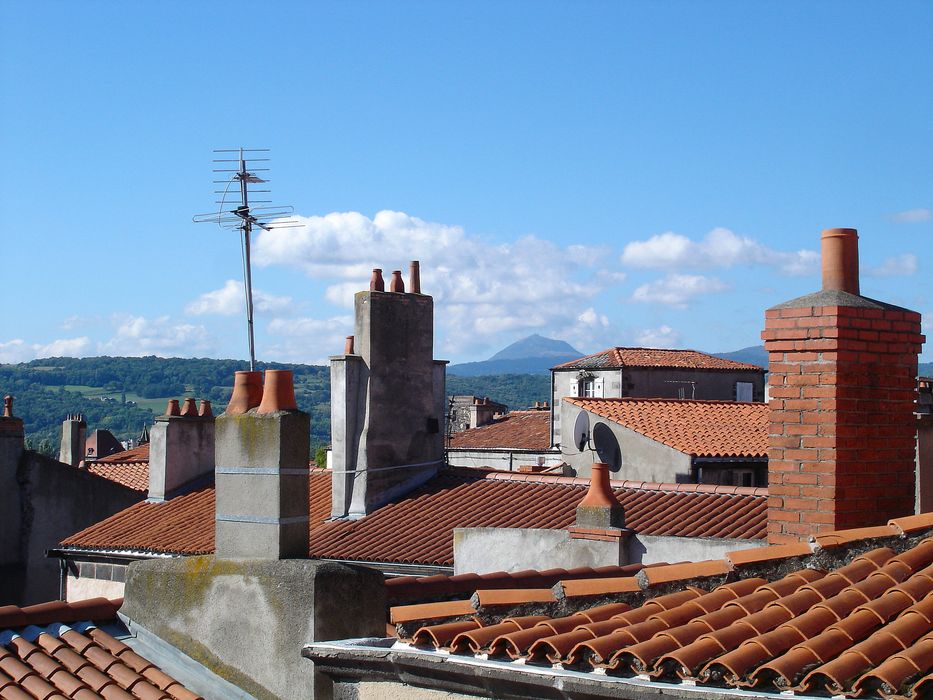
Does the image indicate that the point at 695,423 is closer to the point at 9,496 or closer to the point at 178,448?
the point at 178,448

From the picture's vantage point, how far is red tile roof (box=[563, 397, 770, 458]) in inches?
1001

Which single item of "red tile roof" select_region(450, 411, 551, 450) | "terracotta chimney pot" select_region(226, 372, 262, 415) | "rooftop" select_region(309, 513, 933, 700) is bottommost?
"red tile roof" select_region(450, 411, 551, 450)

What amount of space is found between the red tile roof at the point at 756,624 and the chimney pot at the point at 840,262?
1901 mm

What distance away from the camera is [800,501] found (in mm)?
7555

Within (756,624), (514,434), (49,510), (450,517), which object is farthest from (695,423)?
(756,624)

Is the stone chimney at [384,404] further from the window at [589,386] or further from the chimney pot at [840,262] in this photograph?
the window at [589,386]

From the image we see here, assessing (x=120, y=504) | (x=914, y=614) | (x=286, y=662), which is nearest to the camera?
(x=914, y=614)

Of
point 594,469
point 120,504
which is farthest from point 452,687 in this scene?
point 120,504

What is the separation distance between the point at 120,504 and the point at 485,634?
77.5 feet

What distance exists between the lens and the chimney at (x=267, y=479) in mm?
6957

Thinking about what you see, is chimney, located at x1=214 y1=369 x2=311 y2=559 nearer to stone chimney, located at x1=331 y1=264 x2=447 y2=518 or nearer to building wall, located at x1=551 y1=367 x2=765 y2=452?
stone chimney, located at x1=331 y1=264 x2=447 y2=518

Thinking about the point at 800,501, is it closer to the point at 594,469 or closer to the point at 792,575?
the point at 792,575

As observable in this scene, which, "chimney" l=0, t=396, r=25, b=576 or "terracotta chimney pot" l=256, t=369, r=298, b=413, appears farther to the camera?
"chimney" l=0, t=396, r=25, b=576

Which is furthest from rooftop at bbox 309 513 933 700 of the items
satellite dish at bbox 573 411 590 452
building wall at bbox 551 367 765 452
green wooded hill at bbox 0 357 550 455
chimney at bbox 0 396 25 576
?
green wooded hill at bbox 0 357 550 455
